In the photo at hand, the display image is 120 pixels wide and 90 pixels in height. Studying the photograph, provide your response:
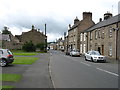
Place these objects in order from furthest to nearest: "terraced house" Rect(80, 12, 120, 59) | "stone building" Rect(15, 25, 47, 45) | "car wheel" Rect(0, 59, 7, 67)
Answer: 1. "stone building" Rect(15, 25, 47, 45)
2. "terraced house" Rect(80, 12, 120, 59)
3. "car wheel" Rect(0, 59, 7, 67)

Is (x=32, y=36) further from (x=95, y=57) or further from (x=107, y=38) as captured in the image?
(x=95, y=57)

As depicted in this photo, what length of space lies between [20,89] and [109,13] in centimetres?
4041

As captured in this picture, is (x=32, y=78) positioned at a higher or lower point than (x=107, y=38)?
lower

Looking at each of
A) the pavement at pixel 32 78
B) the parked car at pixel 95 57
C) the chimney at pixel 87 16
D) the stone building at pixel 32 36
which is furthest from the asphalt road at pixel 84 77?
the stone building at pixel 32 36

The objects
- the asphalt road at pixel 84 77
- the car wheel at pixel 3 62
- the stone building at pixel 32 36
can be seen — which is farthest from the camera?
the stone building at pixel 32 36

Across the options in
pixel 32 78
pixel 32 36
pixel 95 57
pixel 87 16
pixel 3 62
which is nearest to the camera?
pixel 32 78

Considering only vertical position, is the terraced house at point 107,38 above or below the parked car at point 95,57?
above

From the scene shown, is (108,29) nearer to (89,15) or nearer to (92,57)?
(92,57)

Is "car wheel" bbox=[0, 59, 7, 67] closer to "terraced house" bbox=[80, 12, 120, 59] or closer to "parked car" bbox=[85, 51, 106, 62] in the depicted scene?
"parked car" bbox=[85, 51, 106, 62]

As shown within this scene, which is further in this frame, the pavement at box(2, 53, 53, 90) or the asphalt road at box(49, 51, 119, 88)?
the asphalt road at box(49, 51, 119, 88)

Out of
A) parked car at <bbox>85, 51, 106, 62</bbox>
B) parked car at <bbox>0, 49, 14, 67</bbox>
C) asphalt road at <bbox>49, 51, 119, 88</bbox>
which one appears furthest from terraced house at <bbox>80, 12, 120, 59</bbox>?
parked car at <bbox>0, 49, 14, 67</bbox>

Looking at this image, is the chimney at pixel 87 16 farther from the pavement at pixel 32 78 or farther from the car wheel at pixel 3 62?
the pavement at pixel 32 78

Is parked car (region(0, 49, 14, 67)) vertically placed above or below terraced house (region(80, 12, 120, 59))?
below

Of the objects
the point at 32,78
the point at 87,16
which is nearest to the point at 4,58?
the point at 32,78
